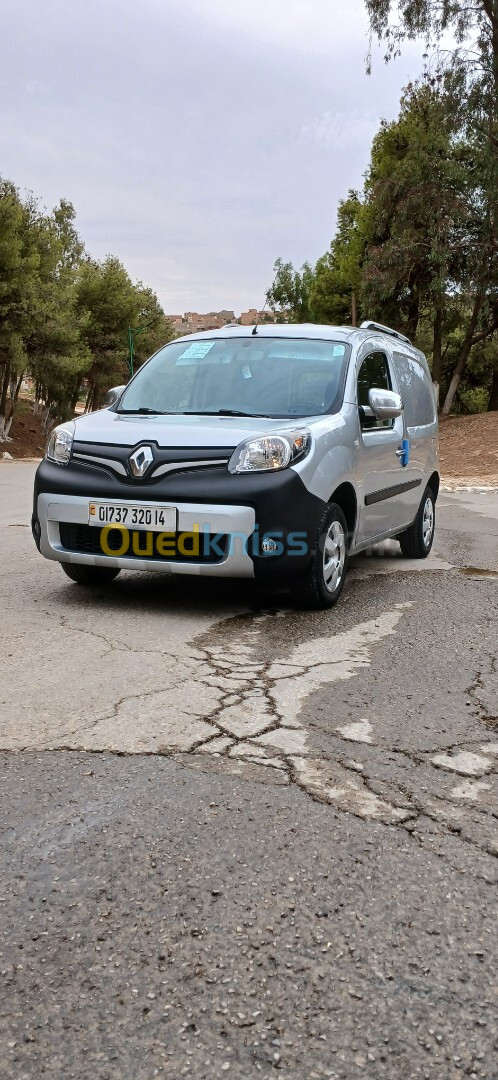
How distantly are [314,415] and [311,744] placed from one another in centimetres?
312

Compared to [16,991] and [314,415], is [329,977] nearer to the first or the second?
[16,991]

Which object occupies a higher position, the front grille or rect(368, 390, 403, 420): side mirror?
rect(368, 390, 403, 420): side mirror

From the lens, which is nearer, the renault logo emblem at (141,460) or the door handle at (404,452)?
Result: the renault logo emblem at (141,460)

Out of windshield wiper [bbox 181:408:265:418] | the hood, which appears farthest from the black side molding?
windshield wiper [bbox 181:408:265:418]

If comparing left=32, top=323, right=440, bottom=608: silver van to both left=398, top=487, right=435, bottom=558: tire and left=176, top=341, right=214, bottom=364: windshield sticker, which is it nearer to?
left=176, top=341, right=214, bottom=364: windshield sticker

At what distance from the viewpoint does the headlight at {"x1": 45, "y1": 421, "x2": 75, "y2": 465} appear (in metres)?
6.06

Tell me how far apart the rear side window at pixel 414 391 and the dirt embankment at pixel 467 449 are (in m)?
11.3

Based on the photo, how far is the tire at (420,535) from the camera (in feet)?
27.3

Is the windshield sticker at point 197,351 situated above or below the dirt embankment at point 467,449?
above

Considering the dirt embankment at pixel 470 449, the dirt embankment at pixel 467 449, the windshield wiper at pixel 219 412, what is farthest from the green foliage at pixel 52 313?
the windshield wiper at pixel 219 412

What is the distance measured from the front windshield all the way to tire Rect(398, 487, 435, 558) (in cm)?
201

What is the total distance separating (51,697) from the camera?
405 centimetres

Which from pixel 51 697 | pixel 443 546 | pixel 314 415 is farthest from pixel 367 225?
pixel 51 697

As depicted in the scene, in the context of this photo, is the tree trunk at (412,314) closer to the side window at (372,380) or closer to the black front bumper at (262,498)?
the side window at (372,380)
